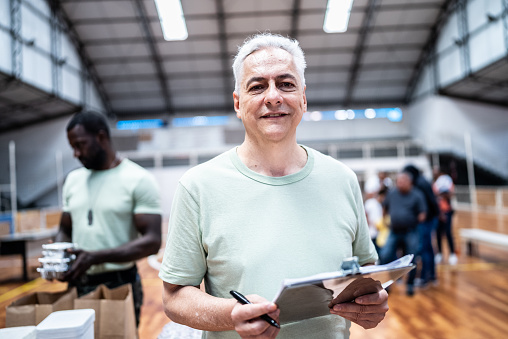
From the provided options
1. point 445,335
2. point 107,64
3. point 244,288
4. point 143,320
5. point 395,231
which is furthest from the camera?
point 107,64

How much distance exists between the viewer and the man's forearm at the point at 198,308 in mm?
939

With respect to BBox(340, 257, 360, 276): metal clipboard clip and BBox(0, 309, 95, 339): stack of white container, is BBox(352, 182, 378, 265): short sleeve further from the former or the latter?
BBox(0, 309, 95, 339): stack of white container

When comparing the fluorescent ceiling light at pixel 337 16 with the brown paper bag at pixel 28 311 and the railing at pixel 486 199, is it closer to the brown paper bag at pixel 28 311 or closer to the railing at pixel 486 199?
the railing at pixel 486 199

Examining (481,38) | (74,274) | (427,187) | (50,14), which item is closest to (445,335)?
(427,187)

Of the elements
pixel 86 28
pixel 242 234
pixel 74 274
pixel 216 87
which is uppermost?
pixel 86 28

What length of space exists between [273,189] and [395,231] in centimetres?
392

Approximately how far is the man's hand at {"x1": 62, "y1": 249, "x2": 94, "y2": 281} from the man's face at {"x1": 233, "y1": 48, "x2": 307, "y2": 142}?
1094 mm

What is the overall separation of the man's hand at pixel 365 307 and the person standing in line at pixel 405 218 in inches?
146

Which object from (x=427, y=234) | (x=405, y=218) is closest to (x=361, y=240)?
(x=405, y=218)

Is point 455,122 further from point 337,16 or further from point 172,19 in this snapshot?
point 172,19

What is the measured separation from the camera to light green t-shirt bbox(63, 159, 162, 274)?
1.88 metres

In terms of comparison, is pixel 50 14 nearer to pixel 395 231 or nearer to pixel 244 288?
pixel 395 231

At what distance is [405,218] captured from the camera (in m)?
4.44

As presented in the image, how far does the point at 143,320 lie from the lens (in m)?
3.92
